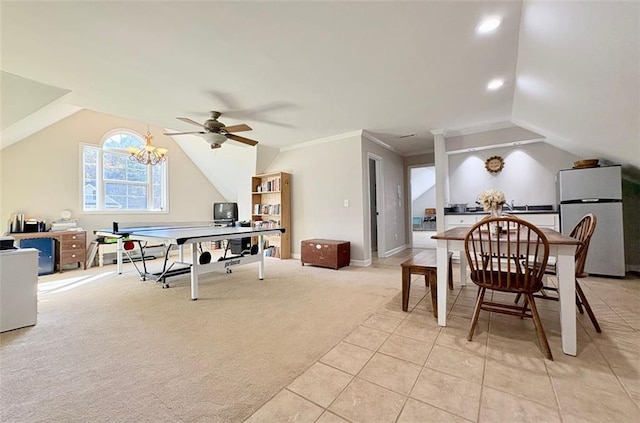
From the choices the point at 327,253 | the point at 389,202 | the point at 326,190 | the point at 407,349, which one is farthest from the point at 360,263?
the point at 407,349

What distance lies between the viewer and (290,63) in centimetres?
248

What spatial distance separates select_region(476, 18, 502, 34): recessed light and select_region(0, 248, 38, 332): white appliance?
14.2 feet

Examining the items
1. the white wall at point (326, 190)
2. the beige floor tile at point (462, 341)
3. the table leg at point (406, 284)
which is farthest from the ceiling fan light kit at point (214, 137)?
the beige floor tile at point (462, 341)

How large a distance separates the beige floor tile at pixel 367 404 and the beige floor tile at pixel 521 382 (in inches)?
21.9

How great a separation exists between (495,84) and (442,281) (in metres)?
2.46

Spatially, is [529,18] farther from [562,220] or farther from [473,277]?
[562,220]

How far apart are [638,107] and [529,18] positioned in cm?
118

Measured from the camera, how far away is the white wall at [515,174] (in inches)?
168

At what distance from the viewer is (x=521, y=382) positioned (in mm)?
1404

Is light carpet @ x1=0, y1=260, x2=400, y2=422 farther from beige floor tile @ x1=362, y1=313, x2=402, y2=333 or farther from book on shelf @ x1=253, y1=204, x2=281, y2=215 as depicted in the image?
book on shelf @ x1=253, y1=204, x2=281, y2=215

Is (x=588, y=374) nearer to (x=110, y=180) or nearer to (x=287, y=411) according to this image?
(x=287, y=411)

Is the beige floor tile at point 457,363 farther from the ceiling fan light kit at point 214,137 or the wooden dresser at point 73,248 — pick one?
the wooden dresser at point 73,248

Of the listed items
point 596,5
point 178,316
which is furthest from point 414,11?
point 178,316

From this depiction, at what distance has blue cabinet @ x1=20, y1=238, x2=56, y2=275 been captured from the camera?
4090mm
